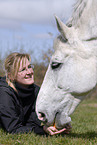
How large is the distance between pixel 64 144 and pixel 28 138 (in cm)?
52

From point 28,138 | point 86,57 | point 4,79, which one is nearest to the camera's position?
point 86,57

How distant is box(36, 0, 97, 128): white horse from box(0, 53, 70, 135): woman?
628 mm

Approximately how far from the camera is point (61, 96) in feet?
9.10

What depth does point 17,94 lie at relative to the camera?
356 cm

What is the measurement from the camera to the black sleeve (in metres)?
3.32

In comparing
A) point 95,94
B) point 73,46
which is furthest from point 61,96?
point 95,94

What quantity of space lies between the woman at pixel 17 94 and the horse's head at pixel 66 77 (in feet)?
1.97

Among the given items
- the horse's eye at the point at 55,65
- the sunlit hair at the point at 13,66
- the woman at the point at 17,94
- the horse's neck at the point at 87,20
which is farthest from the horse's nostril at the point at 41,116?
the horse's neck at the point at 87,20

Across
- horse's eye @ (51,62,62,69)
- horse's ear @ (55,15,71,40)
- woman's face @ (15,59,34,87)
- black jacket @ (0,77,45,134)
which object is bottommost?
black jacket @ (0,77,45,134)

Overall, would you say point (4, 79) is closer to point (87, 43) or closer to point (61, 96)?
point (61, 96)

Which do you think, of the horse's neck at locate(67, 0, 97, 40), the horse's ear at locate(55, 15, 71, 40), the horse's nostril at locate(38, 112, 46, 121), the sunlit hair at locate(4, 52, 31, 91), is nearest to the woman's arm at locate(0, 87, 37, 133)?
the sunlit hair at locate(4, 52, 31, 91)

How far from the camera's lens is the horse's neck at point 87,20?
271 cm

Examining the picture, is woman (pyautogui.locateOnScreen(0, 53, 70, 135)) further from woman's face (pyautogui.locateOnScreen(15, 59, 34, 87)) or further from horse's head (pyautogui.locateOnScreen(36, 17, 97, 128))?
horse's head (pyautogui.locateOnScreen(36, 17, 97, 128))

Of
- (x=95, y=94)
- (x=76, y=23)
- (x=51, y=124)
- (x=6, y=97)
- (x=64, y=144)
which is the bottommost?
(x=95, y=94)
